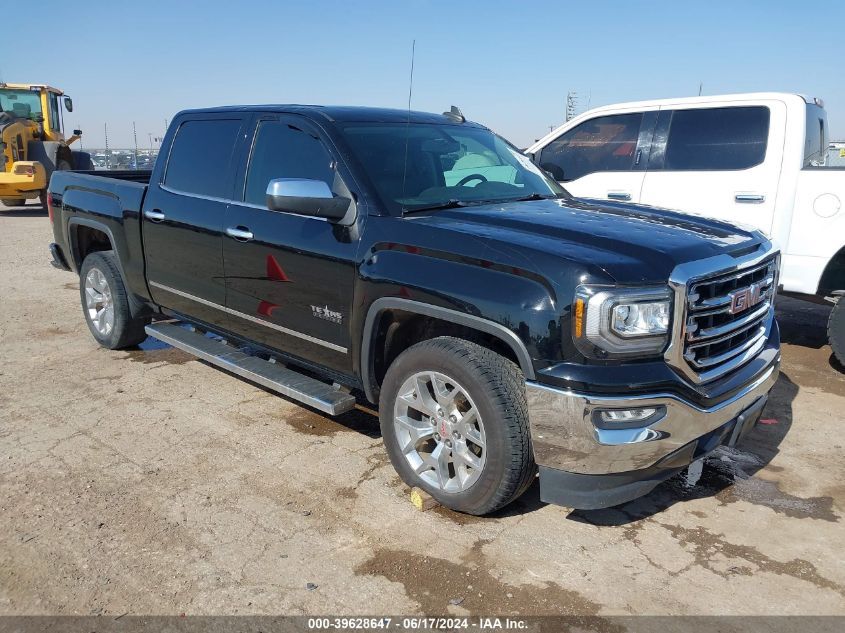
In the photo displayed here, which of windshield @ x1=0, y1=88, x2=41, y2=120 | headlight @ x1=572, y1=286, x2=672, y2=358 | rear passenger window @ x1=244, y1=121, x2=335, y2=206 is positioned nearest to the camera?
A: headlight @ x1=572, y1=286, x2=672, y2=358

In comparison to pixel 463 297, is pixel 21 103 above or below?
above

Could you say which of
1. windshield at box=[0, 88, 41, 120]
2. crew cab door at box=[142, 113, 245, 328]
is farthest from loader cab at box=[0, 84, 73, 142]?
crew cab door at box=[142, 113, 245, 328]

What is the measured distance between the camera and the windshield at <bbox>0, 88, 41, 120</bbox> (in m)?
17.8

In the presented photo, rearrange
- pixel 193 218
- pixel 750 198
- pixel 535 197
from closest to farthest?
pixel 535 197 → pixel 193 218 → pixel 750 198

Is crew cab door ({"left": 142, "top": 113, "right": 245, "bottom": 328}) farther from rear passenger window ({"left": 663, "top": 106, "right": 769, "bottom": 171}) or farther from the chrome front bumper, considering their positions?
rear passenger window ({"left": 663, "top": 106, "right": 769, "bottom": 171})

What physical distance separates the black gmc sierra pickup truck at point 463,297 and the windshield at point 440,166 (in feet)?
0.05

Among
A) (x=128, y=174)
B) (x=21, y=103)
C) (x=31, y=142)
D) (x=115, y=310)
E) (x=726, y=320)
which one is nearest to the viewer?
(x=726, y=320)

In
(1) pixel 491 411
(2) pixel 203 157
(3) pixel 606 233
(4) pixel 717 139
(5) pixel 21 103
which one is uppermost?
(5) pixel 21 103

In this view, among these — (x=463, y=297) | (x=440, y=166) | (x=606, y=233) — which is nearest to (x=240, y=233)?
(x=440, y=166)

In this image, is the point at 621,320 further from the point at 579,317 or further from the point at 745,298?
the point at 745,298

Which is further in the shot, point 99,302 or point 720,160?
point 720,160

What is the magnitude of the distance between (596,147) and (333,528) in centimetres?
497

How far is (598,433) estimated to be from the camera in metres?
2.79

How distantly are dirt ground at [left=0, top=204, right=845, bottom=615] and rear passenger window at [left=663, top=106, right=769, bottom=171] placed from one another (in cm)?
228
